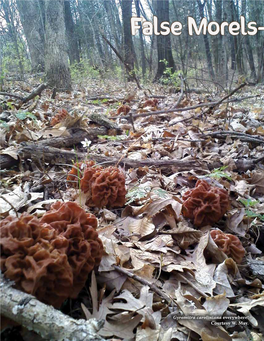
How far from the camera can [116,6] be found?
27.5 meters

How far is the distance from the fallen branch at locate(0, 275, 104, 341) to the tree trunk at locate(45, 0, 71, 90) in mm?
10670

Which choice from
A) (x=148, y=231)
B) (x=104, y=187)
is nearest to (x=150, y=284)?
(x=148, y=231)

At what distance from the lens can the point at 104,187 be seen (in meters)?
3.46

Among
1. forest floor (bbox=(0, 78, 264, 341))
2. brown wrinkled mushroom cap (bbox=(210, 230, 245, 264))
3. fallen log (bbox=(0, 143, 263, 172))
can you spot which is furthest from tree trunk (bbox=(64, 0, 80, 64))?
brown wrinkled mushroom cap (bbox=(210, 230, 245, 264))

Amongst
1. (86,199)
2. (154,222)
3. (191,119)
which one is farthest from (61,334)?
(191,119)

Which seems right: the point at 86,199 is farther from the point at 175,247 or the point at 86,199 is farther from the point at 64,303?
the point at 64,303

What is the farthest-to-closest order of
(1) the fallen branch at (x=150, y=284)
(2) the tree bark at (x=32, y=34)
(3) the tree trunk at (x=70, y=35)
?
(3) the tree trunk at (x=70, y=35) < (2) the tree bark at (x=32, y=34) < (1) the fallen branch at (x=150, y=284)

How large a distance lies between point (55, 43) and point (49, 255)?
35.2 feet

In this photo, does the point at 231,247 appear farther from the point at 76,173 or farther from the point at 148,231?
the point at 76,173

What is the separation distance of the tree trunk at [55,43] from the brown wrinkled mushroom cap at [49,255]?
10.00 metres

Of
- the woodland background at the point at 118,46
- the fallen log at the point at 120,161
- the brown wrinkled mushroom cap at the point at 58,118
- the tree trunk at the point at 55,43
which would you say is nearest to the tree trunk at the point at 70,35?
the woodland background at the point at 118,46

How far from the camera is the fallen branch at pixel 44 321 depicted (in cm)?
143

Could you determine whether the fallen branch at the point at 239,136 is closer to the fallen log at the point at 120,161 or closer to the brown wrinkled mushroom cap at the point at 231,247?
the fallen log at the point at 120,161

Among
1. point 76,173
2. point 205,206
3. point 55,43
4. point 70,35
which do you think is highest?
point 70,35
